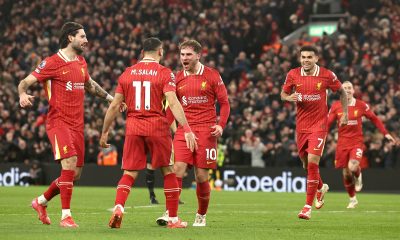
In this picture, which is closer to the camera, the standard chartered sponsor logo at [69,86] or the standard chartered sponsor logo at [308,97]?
the standard chartered sponsor logo at [69,86]

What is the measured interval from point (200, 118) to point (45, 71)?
7.37ft

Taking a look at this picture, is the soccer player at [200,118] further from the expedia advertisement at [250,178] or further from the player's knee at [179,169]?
the expedia advertisement at [250,178]

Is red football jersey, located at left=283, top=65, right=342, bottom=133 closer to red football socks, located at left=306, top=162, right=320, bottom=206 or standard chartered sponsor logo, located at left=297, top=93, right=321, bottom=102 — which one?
standard chartered sponsor logo, located at left=297, top=93, right=321, bottom=102

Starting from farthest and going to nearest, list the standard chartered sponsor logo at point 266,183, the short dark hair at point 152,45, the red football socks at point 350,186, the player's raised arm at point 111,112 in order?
1. the standard chartered sponsor logo at point 266,183
2. the red football socks at point 350,186
3. the short dark hair at point 152,45
4. the player's raised arm at point 111,112

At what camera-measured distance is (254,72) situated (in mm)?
33812

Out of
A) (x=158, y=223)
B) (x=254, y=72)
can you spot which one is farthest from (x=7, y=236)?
(x=254, y=72)

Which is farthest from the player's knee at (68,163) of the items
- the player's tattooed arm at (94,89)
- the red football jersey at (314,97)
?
the red football jersey at (314,97)

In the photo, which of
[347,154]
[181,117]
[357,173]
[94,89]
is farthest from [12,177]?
[181,117]

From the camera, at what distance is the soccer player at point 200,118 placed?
45.2 feet

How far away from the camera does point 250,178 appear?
99.1 feet

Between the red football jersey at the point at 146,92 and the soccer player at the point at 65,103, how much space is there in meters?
1.04

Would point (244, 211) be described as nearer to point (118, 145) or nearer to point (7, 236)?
point (7, 236)

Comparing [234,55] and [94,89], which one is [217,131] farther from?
[234,55]

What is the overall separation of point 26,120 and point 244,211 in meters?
18.1
